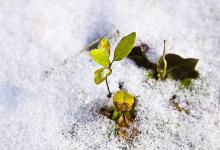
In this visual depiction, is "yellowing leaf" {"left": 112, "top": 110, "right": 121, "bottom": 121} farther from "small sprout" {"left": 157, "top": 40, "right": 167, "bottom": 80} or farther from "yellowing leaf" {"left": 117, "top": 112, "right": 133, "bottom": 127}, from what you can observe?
"small sprout" {"left": 157, "top": 40, "right": 167, "bottom": 80}

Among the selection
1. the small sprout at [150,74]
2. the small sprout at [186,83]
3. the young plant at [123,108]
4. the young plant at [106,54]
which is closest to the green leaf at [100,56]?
the young plant at [106,54]

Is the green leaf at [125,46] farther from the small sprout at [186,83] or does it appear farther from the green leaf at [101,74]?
the small sprout at [186,83]

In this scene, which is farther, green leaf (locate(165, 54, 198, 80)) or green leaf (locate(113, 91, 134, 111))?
green leaf (locate(165, 54, 198, 80))

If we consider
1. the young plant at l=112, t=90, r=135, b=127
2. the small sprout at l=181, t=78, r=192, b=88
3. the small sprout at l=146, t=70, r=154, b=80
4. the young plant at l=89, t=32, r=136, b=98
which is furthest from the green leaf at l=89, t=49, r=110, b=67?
the small sprout at l=181, t=78, r=192, b=88

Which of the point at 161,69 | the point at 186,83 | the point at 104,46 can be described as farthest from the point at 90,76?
the point at 186,83

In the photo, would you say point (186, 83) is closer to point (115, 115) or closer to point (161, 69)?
point (161, 69)

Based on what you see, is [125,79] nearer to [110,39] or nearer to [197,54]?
[110,39]
